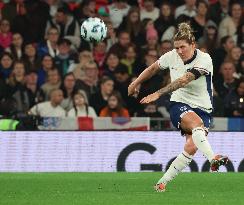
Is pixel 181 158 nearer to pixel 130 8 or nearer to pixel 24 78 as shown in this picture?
pixel 24 78

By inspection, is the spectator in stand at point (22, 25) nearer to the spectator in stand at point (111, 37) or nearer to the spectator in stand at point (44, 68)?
the spectator in stand at point (44, 68)

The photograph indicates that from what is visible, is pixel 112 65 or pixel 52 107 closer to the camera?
pixel 52 107

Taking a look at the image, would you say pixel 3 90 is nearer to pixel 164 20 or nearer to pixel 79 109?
pixel 79 109

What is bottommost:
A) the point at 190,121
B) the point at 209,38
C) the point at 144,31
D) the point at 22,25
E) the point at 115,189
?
the point at 115,189

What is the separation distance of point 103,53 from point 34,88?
5.91ft

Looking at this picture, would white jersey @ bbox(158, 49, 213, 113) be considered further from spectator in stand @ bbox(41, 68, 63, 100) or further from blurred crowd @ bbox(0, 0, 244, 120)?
spectator in stand @ bbox(41, 68, 63, 100)

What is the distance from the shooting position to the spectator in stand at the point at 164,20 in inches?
749

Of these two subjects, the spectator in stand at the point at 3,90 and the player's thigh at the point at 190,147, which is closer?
the player's thigh at the point at 190,147

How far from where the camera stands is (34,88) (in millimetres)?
17562

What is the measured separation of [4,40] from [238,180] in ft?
23.4

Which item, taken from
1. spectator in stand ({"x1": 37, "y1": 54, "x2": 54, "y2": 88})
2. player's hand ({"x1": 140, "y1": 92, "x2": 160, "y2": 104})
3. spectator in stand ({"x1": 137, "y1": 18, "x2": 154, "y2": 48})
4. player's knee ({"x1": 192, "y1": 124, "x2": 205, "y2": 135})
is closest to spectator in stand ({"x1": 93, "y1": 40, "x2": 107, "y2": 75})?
spectator in stand ({"x1": 137, "y1": 18, "x2": 154, "y2": 48})

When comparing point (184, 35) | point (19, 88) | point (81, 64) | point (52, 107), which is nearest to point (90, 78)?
point (81, 64)

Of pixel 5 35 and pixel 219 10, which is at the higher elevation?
pixel 219 10

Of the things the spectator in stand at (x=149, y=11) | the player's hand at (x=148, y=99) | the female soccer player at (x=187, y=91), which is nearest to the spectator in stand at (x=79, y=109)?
the spectator in stand at (x=149, y=11)
